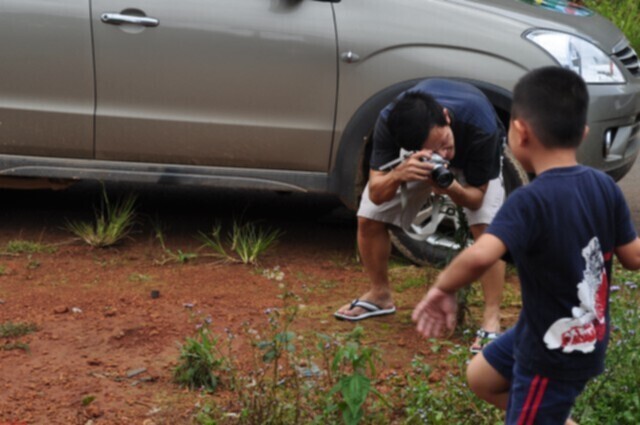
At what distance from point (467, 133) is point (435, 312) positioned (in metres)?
1.98

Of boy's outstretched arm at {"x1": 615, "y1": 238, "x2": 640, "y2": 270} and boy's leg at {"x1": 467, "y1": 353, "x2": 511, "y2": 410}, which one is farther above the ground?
boy's outstretched arm at {"x1": 615, "y1": 238, "x2": 640, "y2": 270}

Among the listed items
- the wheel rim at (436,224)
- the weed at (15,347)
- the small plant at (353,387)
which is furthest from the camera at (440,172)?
the weed at (15,347)

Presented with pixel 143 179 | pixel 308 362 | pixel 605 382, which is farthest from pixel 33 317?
pixel 605 382

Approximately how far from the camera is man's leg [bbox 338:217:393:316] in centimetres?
589

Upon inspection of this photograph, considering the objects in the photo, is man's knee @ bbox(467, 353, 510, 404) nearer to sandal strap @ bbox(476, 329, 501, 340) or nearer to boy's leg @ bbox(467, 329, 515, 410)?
boy's leg @ bbox(467, 329, 515, 410)

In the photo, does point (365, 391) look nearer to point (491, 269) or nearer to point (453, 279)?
point (453, 279)

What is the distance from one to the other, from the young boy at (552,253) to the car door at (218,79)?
119 inches

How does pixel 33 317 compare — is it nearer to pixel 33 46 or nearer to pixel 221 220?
pixel 33 46

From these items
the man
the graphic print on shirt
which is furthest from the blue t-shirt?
the man

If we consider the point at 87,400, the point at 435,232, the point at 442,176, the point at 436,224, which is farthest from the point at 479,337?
the point at 87,400

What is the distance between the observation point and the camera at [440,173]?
498 centimetres

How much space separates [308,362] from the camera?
4730mm

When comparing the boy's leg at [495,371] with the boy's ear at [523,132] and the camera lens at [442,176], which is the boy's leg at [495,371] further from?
the camera lens at [442,176]

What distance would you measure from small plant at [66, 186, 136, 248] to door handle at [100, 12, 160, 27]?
3.08 ft
